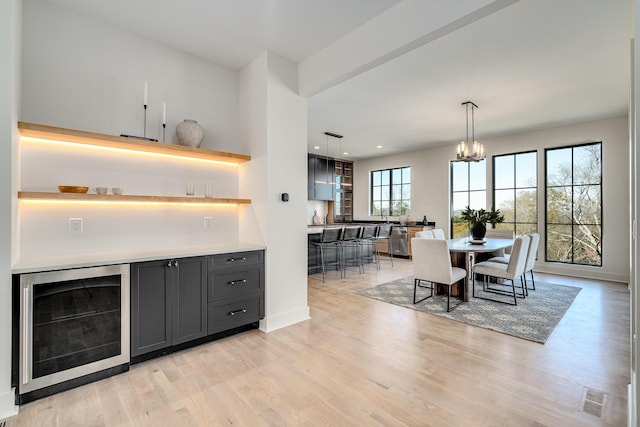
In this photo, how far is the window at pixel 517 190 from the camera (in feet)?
20.3

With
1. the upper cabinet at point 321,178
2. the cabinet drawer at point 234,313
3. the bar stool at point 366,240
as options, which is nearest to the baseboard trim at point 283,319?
the cabinet drawer at point 234,313

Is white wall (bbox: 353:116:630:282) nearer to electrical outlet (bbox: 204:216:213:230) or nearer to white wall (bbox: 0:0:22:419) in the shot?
electrical outlet (bbox: 204:216:213:230)

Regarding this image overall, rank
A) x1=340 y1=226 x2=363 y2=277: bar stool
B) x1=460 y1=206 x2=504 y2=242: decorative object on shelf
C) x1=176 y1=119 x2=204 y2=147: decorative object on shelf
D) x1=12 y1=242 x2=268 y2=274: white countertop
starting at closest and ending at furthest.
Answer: x1=12 y1=242 x2=268 y2=274: white countertop → x1=176 y1=119 x2=204 y2=147: decorative object on shelf → x1=460 y1=206 x2=504 y2=242: decorative object on shelf → x1=340 y1=226 x2=363 y2=277: bar stool

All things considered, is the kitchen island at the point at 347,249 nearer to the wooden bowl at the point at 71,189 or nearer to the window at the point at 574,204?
the window at the point at 574,204

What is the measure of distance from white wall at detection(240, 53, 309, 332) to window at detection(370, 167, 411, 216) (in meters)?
5.58

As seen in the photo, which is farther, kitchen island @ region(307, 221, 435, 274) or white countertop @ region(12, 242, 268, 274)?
kitchen island @ region(307, 221, 435, 274)

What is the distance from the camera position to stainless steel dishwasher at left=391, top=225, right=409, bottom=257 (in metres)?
7.88

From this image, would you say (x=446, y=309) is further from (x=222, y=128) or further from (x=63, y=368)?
(x=63, y=368)

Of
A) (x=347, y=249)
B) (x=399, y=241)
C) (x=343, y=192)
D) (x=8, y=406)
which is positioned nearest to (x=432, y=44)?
(x=8, y=406)

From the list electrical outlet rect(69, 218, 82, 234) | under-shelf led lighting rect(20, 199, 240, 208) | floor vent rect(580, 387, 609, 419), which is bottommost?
floor vent rect(580, 387, 609, 419)

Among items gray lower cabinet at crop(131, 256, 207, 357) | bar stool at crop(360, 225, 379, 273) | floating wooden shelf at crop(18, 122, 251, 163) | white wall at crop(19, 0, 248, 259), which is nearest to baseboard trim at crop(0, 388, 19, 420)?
Answer: gray lower cabinet at crop(131, 256, 207, 357)

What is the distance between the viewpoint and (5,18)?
182 cm

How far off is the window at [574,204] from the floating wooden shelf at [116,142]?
6.08 metres

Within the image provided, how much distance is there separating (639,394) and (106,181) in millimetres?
3610
